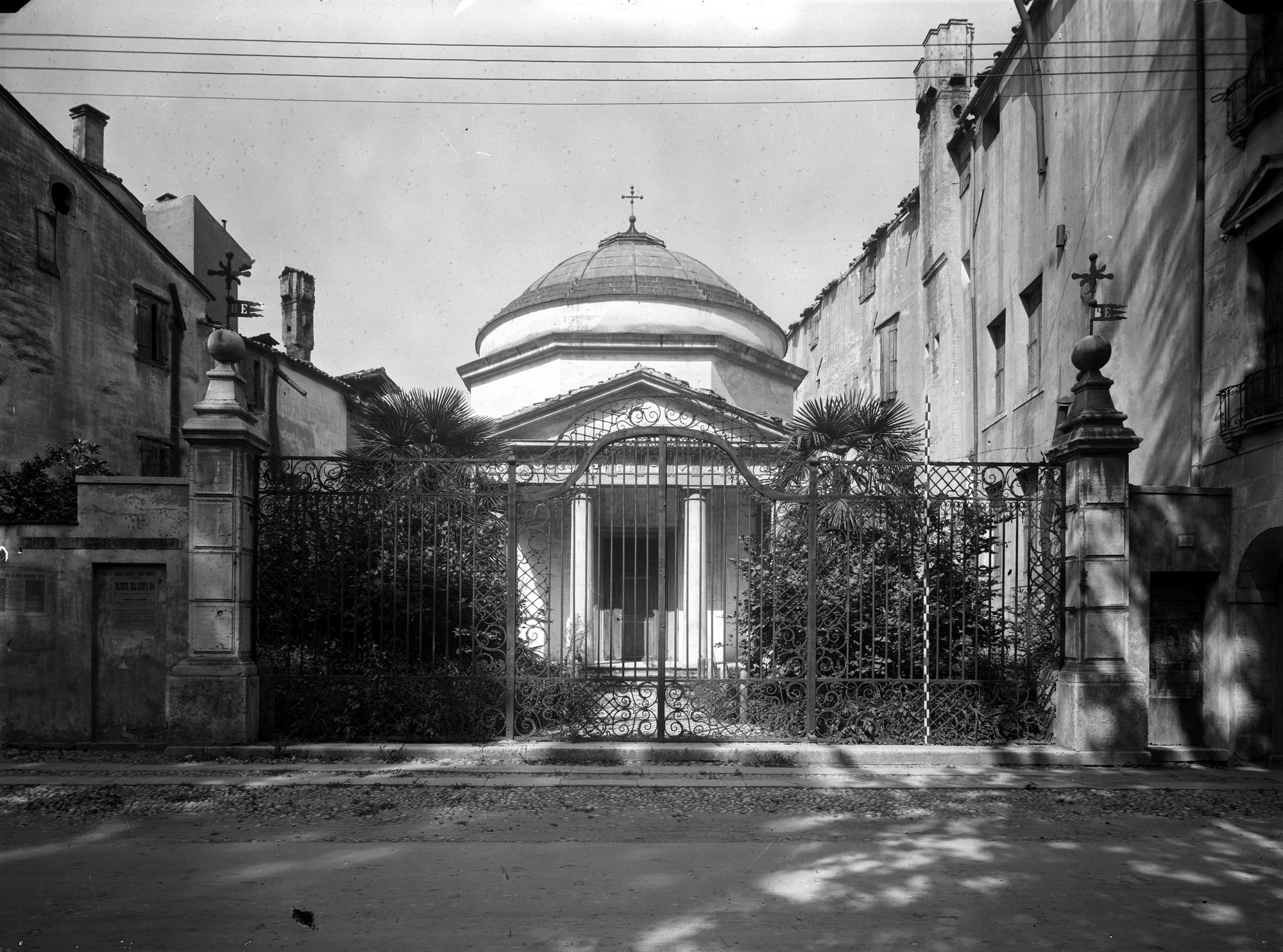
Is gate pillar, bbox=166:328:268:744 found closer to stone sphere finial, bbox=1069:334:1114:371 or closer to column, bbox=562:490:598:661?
column, bbox=562:490:598:661

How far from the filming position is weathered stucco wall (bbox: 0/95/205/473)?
1606 cm

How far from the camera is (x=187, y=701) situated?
924 centimetres

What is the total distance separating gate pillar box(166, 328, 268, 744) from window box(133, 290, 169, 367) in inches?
473

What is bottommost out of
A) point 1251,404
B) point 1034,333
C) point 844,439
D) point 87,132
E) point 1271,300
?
point 1251,404

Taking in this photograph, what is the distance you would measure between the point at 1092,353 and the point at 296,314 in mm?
26757

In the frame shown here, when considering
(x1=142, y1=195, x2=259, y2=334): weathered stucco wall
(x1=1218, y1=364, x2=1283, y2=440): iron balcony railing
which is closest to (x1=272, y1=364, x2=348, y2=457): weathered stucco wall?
(x1=142, y1=195, x2=259, y2=334): weathered stucco wall

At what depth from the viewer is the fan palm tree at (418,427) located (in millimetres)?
12711

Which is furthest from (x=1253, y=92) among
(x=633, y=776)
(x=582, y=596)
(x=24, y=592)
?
(x=24, y=592)

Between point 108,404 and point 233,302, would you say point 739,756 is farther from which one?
point 108,404

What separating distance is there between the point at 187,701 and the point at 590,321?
14.4 m

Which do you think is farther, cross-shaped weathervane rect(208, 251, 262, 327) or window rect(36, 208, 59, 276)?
window rect(36, 208, 59, 276)

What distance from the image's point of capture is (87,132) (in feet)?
74.3

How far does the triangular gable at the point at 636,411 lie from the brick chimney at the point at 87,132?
46.1 ft

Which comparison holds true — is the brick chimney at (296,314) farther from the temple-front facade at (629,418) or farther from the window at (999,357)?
the window at (999,357)
